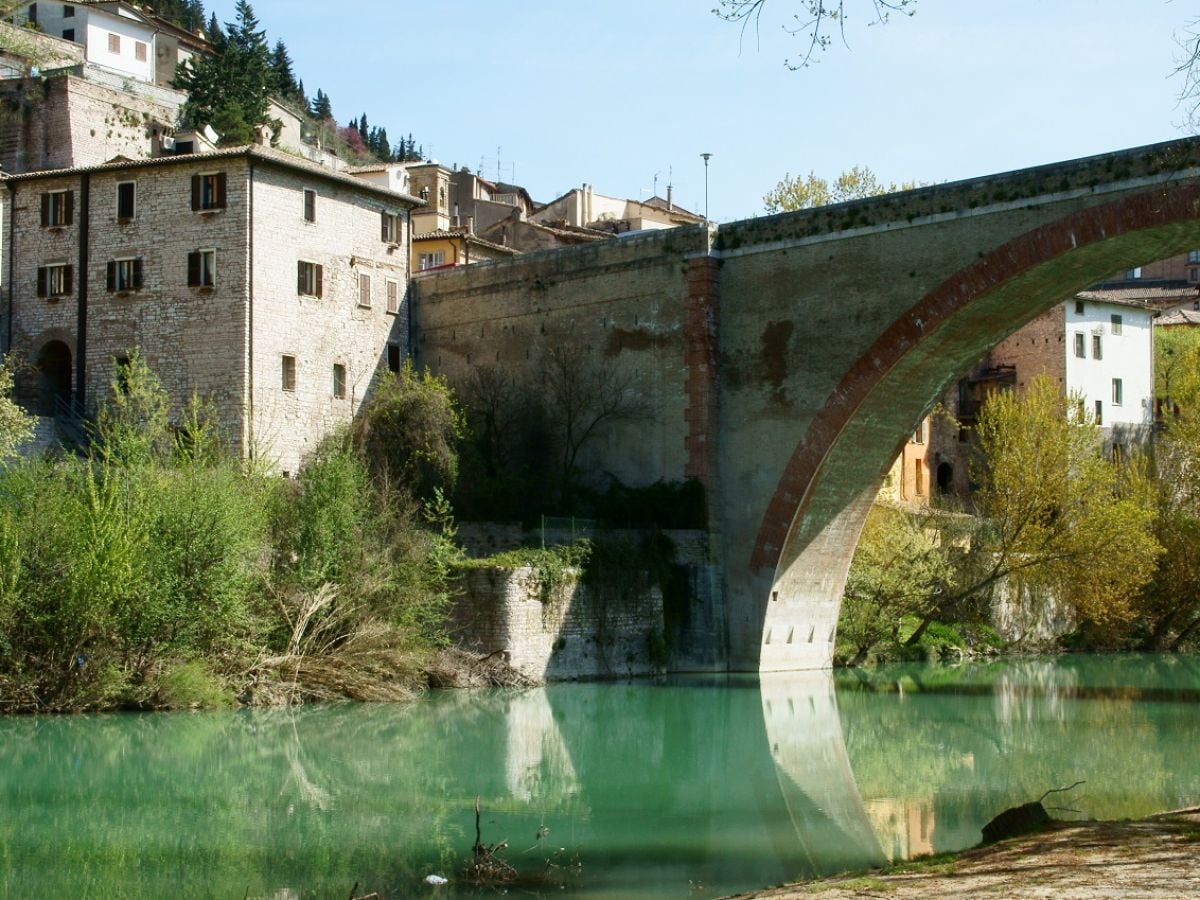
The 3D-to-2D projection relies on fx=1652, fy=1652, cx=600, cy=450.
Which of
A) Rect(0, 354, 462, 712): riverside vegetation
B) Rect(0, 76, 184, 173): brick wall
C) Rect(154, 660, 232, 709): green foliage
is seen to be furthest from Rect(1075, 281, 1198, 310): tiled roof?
Rect(154, 660, 232, 709): green foliage

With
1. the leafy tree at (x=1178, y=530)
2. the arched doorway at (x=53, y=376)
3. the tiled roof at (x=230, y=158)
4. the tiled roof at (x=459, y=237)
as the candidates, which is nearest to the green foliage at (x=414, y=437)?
the tiled roof at (x=230, y=158)

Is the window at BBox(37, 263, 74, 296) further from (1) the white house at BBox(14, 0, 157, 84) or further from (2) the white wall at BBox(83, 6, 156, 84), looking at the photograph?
(1) the white house at BBox(14, 0, 157, 84)

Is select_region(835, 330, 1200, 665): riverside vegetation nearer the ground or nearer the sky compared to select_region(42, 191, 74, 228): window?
nearer the ground

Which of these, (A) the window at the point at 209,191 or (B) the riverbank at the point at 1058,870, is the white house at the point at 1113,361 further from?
(B) the riverbank at the point at 1058,870

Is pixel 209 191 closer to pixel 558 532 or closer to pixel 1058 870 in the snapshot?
pixel 558 532

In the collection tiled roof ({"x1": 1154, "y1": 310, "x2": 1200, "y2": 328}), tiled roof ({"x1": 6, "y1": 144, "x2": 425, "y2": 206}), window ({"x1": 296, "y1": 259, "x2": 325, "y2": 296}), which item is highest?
tiled roof ({"x1": 1154, "y1": 310, "x2": 1200, "y2": 328})

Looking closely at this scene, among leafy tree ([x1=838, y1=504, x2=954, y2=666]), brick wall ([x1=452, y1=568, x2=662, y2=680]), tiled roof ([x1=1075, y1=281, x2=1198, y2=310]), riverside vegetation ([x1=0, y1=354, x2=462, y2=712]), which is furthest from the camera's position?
tiled roof ([x1=1075, y1=281, x2=1198, y2=310])

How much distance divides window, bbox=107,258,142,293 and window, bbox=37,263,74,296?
1175 millimetres

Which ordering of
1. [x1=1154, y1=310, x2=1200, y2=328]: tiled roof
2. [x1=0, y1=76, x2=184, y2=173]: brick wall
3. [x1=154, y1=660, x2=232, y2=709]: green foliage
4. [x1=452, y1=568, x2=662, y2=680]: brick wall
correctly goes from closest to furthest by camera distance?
1. [x1=154, y1=660, x2=232, y2=709]: green foliage
2. [x1=452, y1=568, x2=662, y2=680]: brick wall
3. [x1=0, y1=76, x2=184, y2=173]: brick wall
4. [x1=1154, y1=310, x2=1200, y2=328]: tiled roof

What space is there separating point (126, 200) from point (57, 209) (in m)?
2.04

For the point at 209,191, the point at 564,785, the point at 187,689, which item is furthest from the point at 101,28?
the point at 564,785

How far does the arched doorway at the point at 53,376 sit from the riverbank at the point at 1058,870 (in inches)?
1131

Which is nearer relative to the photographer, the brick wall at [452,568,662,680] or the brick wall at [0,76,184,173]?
the brick wall at [452,568,662,680]

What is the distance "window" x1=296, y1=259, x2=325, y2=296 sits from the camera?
35469mm
